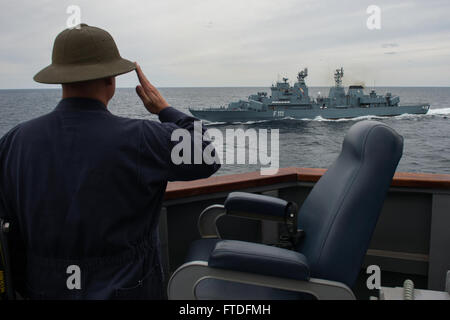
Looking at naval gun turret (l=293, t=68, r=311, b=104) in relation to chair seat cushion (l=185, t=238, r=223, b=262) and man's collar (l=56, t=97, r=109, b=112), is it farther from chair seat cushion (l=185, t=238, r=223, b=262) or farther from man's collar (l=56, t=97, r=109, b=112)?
man's collar (l=56, t=97, r=109, b=112)

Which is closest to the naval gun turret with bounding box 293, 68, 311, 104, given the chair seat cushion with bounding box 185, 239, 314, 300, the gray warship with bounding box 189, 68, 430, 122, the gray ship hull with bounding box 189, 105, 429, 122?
the gray warship with bounding box 189, 68, 430, 122

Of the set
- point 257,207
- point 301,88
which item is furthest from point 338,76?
point 257,207

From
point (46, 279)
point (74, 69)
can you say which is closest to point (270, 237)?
point (46, 279)

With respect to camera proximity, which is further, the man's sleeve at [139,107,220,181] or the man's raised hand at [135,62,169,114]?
the man's raised hand at [135,62,169,114]

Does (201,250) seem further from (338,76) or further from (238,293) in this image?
(338,76)

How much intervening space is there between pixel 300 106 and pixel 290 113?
1.19 metres

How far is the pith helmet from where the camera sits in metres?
0.85

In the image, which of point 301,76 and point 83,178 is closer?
point 83,178

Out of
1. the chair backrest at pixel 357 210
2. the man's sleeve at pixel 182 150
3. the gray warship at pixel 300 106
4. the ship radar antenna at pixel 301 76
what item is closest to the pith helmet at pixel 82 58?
the man's sleeve at pixel 182 150

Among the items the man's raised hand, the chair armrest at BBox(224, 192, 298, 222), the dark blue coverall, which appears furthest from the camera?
the chair armrest at BBox(224, 192, 298, 222)

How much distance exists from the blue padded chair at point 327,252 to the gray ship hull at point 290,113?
3344cm

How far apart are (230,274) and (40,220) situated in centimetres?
50

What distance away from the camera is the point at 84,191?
2.75 ft
